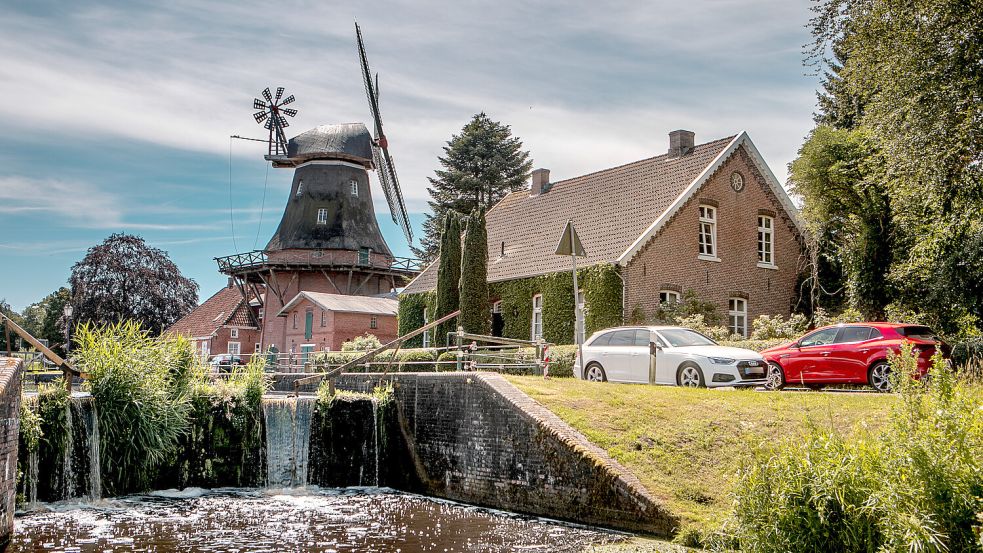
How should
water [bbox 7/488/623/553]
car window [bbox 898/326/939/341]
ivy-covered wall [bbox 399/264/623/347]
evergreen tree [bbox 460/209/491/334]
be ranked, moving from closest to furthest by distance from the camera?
water [bbox 7/488/623/553] < car window [bbox 898/326/939/341] < ivy-covered wall [bbox 399/264/623/347] < evergreen tree [bbox 460/209/491/334]

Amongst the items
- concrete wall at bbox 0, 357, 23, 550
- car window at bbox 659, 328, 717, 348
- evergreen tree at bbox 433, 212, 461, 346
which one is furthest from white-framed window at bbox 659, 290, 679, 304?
concrete wall at bbox 0, 357, 23, 550

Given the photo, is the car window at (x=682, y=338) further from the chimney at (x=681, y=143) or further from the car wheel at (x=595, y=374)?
the chimney at (x=681, y=143)

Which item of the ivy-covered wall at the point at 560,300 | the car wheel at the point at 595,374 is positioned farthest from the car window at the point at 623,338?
the ivy-covered wall at the point at 560,300

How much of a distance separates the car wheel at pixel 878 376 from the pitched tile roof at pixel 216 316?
1836 inches

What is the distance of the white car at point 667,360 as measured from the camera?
55.9 ft

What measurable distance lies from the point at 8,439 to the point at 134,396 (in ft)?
13.4

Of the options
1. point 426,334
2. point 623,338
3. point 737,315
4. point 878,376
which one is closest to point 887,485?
point 878,376

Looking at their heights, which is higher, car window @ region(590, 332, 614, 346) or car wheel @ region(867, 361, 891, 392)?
car window @ region(590, 332, 614, 346)

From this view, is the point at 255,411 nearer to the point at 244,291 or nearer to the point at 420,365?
the point at 420,365

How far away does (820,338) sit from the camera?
17453 mm

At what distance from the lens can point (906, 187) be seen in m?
19.8

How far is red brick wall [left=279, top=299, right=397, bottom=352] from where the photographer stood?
4431cm

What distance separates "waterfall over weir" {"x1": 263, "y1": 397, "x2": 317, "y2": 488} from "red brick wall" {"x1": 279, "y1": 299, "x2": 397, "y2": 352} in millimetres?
25787

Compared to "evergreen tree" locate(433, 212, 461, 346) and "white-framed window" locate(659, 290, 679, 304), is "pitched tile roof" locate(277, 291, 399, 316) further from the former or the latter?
"white-framed window" locate(659, 290, 679, 304)
